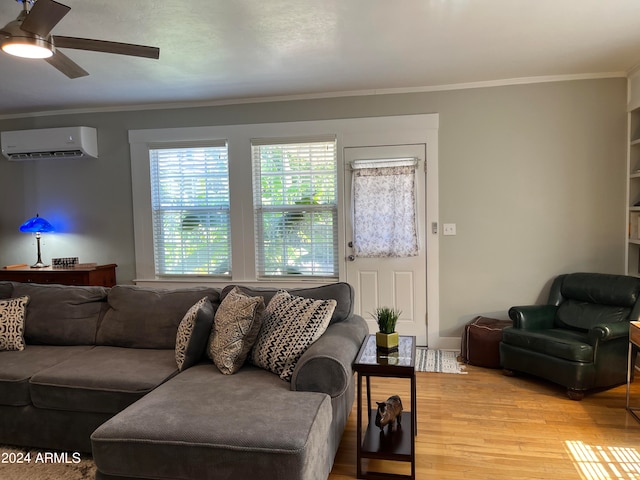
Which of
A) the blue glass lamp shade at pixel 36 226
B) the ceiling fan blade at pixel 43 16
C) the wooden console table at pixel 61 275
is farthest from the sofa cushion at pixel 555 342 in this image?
the blue glass lamp shade at pixel 36 226

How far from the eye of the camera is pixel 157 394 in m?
2.21

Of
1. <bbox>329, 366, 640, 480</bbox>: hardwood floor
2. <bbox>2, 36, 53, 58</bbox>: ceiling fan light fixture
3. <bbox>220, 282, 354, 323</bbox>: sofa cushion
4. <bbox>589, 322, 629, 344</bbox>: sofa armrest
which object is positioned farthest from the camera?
<bbox>589, 322, 629, 344</bbox>: sofa armrest

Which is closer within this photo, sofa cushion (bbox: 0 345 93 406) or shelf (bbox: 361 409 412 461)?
shelf (bbox: 361 409 412 461)

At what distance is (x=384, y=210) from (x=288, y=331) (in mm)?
2169

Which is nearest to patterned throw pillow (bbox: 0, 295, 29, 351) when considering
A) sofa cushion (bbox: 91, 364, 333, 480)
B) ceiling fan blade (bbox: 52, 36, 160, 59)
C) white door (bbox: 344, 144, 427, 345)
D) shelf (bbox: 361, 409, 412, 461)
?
sofa cushion (bbox: 91, 364, 333, 480)

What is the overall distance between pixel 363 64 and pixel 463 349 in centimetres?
265

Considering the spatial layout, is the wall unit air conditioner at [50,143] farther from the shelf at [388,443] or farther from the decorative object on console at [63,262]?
the shelf at [388,443]

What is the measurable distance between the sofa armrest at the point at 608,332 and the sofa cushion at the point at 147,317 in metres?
2.65

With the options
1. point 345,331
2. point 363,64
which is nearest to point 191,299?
point 345,331

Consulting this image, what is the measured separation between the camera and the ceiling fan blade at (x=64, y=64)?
2.39 metres

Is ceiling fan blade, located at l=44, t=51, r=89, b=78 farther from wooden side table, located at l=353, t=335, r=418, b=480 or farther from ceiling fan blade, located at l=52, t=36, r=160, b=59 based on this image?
wooden side table, located at l=353, t=335, r=418, b=480

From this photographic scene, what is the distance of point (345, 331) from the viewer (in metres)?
2.62

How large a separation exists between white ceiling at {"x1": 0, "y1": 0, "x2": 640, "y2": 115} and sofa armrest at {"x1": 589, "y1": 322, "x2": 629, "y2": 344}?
2019 millimetres

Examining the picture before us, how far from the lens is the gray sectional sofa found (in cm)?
181
